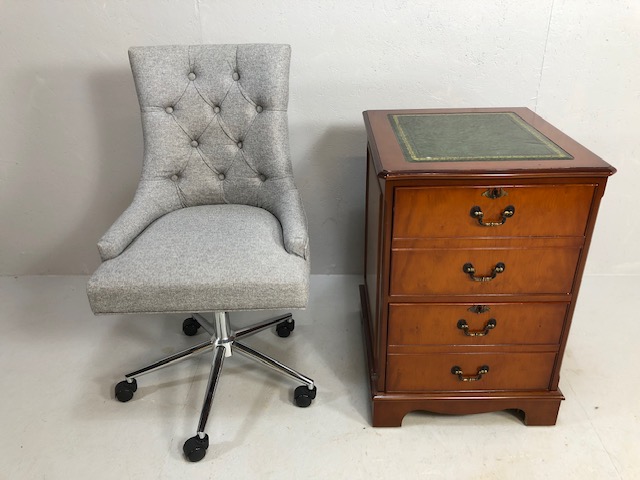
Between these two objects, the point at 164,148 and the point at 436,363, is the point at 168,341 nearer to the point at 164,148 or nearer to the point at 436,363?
the point at 164,148

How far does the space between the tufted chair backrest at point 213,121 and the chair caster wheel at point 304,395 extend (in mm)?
628

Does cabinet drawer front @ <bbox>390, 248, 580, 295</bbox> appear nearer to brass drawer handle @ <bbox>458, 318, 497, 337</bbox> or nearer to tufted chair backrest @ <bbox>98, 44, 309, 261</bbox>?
brass drawer handle @ <bbox>458, 318, 497, 337</bbox>

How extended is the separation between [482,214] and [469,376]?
52cm

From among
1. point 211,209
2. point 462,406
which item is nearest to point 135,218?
point 211,209

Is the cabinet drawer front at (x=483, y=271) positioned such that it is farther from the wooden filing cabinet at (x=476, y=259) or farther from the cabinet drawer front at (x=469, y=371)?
the cabinet drawer front at (x=469, y=371)

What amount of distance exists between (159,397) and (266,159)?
2.84 ft

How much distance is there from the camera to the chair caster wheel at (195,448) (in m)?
1.44

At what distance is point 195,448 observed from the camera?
1.44 m

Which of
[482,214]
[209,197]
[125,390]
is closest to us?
[482,214]

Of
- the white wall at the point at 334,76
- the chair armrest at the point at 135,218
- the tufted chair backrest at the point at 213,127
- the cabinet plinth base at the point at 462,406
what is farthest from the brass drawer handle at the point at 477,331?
the chair armrest at the point at 135,218

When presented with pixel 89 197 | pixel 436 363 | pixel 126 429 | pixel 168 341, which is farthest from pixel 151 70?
pixel 436 363

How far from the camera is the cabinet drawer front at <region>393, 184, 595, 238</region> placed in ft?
4.18

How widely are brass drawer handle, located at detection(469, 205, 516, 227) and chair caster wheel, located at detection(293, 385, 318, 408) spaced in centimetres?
76

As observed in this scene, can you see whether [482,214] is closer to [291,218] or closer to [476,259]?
[476,259]
